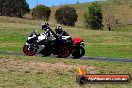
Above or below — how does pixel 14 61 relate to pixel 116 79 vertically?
below

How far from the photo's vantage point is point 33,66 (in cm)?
2012

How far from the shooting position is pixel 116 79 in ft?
28.0

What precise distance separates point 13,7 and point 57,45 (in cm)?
12718

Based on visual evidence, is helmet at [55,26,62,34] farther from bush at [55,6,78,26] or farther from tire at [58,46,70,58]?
bush at [55,6,78,26]

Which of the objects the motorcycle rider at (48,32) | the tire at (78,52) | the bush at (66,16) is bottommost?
the bush at (66,16)

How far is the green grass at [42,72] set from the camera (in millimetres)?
16031

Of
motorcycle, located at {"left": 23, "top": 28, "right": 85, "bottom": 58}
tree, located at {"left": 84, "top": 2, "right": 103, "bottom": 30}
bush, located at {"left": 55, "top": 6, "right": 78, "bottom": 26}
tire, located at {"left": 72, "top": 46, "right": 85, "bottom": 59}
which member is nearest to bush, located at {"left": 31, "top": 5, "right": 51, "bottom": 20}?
bush, located at {"left": 55, "top": 6, "right": 78, "bottom": 26}

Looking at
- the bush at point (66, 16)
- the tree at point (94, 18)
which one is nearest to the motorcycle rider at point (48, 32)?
the tree at point (94, 18)

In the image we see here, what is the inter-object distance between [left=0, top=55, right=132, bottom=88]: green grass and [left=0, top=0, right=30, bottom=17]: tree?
124m

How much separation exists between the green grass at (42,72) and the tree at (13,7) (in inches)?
4884

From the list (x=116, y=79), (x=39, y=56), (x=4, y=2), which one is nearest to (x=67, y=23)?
(x=4, y=2)

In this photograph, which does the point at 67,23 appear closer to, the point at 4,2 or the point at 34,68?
the point at 4,2

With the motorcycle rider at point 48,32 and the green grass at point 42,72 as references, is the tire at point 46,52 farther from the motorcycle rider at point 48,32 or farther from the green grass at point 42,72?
the motorcycle rider at point 48,32

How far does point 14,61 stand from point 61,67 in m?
2.65
